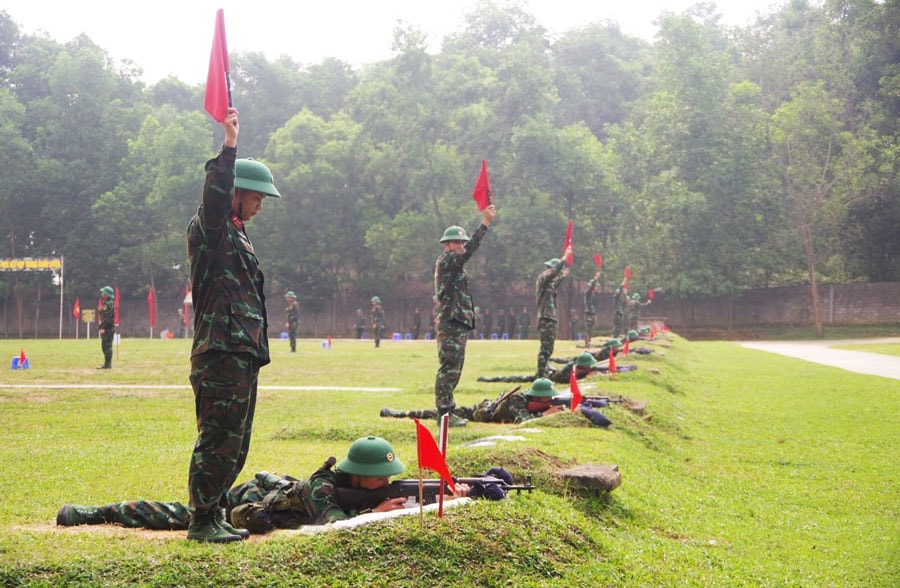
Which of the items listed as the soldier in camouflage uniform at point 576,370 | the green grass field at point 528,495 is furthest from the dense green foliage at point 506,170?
the green grass field at point 528,495

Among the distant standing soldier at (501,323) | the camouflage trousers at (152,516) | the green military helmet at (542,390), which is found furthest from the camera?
the distant standing soldier at (501,323)

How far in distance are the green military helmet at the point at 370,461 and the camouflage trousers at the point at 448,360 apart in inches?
192

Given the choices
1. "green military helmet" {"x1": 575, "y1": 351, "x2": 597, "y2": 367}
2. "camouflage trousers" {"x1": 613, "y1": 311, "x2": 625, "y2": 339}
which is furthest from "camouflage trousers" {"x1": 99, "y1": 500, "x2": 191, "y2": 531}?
"camouflage trousers" {"x1": 613, "y1": 311, "x2": 625, "y2": 339}

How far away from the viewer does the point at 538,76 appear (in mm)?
53125

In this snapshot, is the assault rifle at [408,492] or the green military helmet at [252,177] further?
the assault rifle at [408,492]

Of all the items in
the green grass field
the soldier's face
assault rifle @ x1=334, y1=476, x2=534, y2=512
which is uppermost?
the soldier's face

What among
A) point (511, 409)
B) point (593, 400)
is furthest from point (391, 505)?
point (511, 409)

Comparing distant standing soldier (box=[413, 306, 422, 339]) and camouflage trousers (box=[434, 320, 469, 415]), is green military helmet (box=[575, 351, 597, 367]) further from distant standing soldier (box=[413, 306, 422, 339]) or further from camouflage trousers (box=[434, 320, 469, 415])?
distant standing soldier (box=[413, 306, 422, 339])

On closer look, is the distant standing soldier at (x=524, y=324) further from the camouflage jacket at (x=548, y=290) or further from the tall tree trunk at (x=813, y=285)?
the camouflage jacket at (x=548, y=290)

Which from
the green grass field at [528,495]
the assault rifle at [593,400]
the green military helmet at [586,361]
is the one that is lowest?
the green grass field at [528,495]

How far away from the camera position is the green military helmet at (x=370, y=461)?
227 inches

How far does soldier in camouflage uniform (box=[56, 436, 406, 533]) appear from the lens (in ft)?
18.6

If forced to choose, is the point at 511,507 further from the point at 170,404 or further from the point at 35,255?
the point at 35,255

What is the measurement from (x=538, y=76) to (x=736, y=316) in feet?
57.7
